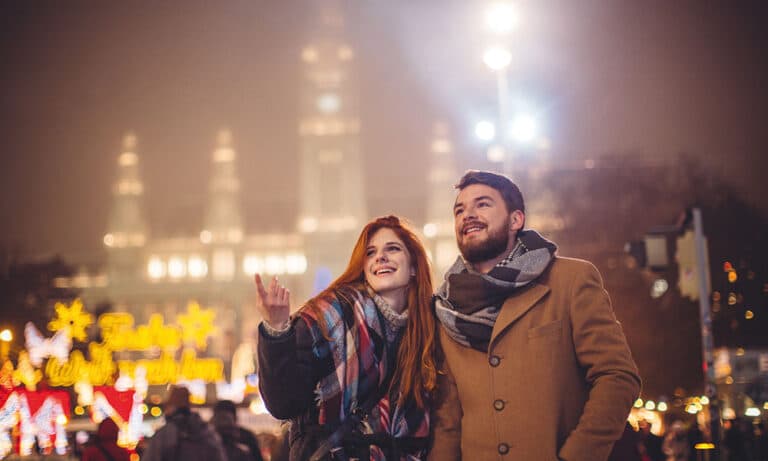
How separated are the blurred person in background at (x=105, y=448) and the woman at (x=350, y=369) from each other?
358cm

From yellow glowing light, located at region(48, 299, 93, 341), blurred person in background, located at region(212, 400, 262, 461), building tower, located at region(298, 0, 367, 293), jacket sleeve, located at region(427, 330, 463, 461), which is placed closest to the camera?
jacket sleeve, located at region(427, 330, 463, 461)

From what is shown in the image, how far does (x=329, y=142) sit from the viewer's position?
271 ft

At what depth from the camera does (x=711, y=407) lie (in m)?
A: 9.63

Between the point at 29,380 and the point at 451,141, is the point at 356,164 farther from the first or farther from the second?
the point at 29,380

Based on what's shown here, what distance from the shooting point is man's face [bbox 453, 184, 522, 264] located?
13.5 feet

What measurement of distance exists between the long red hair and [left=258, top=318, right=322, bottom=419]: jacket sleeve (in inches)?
10.8

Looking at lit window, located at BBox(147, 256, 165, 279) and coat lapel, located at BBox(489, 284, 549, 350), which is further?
lit window, located at BBox(147, 256, 165, 279)

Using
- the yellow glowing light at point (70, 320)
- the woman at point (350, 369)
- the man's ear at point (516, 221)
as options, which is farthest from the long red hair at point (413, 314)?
the yellow glowing light at point (70, 320)

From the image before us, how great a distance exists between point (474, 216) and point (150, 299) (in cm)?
8923

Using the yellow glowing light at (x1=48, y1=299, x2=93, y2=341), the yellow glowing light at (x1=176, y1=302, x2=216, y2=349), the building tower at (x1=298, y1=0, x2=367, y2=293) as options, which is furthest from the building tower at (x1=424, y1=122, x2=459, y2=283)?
the yellow glowing light at (x1=48, y1=299, x2=93, y2=341)

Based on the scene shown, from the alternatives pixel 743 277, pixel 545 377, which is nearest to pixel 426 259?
pixel 545 377

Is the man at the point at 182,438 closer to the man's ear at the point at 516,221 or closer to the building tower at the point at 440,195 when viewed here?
the man's ear at the point at 516,221

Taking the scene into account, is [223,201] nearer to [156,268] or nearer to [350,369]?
[156,268]

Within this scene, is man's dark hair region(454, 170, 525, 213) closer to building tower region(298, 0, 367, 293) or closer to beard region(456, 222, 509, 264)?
beard region(456, 222, 509, 264)
